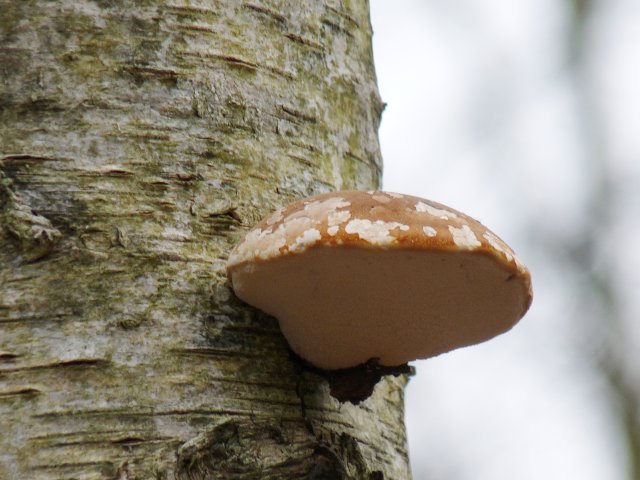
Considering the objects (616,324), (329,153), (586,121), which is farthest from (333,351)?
(586,121)

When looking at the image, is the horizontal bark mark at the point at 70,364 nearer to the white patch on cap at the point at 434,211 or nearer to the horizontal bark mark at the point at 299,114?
the white patch on cap at the point at 434,211

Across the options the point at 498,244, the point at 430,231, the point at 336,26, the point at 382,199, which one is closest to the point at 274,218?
the point at 382,199

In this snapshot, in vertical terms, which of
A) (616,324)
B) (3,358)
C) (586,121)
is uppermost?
(586,121)

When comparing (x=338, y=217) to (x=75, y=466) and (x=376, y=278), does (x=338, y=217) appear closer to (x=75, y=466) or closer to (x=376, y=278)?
(x=376, y=278)

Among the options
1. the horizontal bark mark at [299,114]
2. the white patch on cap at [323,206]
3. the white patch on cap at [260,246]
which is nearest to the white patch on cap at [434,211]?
the white patch on cap at [323,206]

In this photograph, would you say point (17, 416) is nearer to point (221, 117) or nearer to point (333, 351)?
point (333, 351)

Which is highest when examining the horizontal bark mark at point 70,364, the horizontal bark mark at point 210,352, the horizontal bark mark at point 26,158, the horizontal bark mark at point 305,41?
the horizontal bark mark at point 305,41
